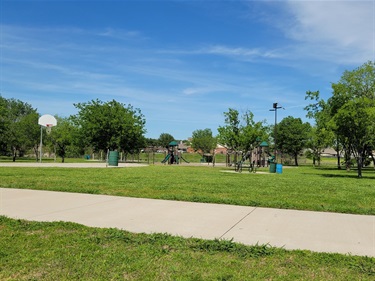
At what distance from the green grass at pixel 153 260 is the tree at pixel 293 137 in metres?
59.3

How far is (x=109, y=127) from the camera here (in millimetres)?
39781

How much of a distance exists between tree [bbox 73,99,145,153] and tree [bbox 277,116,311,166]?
31.6 meters

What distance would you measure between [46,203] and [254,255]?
533cm

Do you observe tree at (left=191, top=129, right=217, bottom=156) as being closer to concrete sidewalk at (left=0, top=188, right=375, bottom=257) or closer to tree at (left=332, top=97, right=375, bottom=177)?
tree at (left=332, top=97, right=375, bottom=177)

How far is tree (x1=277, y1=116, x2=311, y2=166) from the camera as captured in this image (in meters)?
61.6

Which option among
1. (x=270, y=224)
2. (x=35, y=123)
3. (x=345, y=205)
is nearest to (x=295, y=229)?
(x=270, y=224)

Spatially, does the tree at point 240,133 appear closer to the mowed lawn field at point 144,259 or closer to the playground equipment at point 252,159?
the playground equipment at point 252,159

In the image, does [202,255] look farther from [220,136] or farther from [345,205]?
[220,136]

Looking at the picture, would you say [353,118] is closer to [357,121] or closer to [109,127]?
[357,121]

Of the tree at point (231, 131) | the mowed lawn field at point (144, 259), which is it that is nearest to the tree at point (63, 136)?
the tree at point (231, 131)

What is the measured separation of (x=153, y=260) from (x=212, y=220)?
240 centimetres

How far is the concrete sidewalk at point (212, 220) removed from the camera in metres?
4.85

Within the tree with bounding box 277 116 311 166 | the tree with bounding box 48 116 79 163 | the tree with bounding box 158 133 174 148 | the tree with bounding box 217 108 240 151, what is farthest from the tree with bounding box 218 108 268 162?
the tree with bounding box 158 133 174 148

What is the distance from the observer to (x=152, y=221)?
589cm
